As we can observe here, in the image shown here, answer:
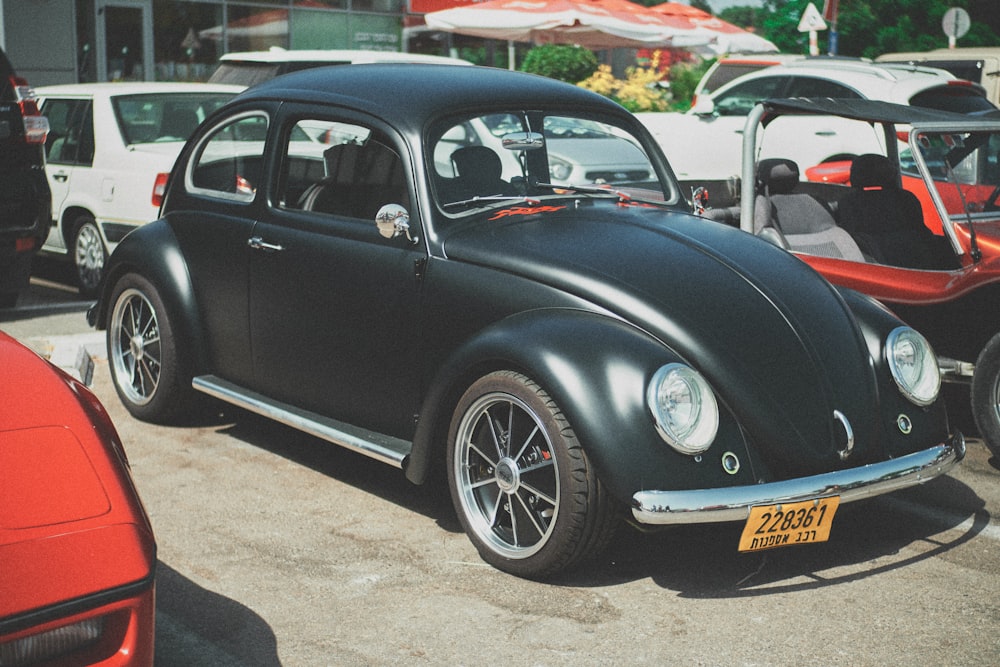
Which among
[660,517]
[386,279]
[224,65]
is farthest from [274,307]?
[224,65]

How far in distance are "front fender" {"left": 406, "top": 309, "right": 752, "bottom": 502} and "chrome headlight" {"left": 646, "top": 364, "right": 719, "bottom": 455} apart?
29 mm

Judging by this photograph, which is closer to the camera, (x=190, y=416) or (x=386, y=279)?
(x=386, y=279)

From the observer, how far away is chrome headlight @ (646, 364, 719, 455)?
154 inches

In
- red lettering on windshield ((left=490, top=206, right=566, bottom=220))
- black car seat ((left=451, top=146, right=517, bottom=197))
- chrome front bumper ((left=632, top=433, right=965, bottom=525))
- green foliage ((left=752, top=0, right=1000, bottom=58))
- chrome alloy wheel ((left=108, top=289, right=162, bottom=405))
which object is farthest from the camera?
green foliage ((left=752, top=0, right=1000, bottom=58))

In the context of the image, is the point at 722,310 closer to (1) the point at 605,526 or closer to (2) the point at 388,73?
(1) the point at 605,526

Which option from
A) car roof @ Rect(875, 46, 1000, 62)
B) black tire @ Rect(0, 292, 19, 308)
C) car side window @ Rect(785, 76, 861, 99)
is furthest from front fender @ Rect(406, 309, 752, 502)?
car roof @ Rect(875, 46, 1000, 62)

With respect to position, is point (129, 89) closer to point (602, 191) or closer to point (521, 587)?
point (602, 191)

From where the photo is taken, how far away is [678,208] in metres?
5.52

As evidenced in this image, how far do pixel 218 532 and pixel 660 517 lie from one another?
1.81m

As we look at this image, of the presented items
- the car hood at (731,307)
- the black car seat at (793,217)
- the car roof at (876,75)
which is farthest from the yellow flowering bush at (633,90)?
the car hood at (731,307)

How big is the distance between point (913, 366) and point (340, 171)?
243 cm

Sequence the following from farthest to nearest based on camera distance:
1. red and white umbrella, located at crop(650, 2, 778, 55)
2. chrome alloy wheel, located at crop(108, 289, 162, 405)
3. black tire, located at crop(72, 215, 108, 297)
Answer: red and white umbrella, located at crop(650, 2, 778, 55), black tire, located at crop(72, 215, 108, 297), chrome alloy wheel, located at crop(108, 289, 162, 405)

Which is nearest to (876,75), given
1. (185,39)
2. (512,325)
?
(512,325)

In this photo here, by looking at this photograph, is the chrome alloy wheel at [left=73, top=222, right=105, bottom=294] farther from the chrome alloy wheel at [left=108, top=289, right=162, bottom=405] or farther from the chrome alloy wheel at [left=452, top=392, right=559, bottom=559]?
the chrome alloy wheel at [left=452, top=392, right=559, bottom=559]
